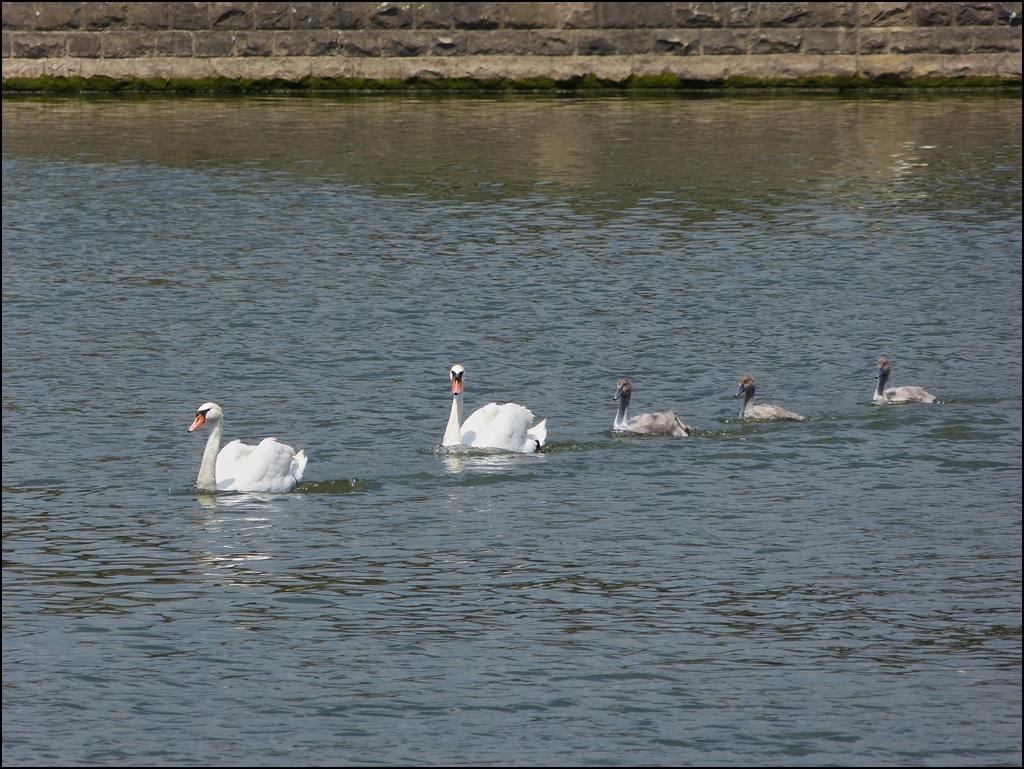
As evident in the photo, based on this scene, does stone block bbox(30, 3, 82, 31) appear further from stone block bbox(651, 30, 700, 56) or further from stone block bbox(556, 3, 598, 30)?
stone block bbox(651, 30, 700, 56)

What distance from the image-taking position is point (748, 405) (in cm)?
1139

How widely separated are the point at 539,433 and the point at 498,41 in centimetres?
1772

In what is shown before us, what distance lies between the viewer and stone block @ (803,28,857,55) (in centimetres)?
2686

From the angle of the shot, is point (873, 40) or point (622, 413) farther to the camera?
point (873, 40)

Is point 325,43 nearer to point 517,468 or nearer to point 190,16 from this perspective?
point 190,16

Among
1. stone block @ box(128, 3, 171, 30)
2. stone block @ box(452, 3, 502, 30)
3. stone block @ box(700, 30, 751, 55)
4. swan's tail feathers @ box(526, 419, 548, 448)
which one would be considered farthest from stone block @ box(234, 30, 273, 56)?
swan's tail feathers @ box(526, 419, 548, 448)

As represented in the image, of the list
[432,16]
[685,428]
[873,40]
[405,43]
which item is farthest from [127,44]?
[685,428]

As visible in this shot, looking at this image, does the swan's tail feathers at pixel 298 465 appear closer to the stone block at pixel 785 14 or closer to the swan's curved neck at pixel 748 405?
the swan's curved neck at pixel 748 405

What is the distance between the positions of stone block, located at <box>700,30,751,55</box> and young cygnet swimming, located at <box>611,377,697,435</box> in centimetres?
1691

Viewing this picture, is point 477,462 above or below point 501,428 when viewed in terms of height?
below

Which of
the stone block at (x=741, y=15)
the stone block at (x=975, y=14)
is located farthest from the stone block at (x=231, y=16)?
the stone block at (x=975, y=14)

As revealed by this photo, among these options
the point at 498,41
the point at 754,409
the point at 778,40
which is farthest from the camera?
the point at 498,41

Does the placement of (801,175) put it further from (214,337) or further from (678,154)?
(214,337)

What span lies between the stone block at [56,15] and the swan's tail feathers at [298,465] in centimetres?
1982
